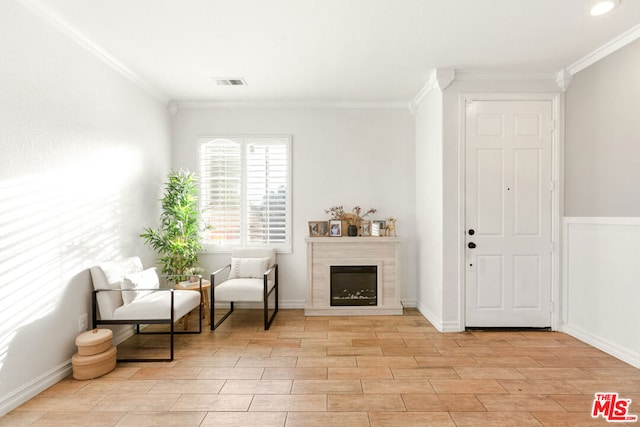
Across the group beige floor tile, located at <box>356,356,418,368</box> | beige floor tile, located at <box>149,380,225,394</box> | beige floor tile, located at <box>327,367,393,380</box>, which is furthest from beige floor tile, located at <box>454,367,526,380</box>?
beige floor tile, located at <box>149,380,225,394</box>

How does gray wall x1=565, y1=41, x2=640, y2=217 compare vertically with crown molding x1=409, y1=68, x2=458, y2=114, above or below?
below

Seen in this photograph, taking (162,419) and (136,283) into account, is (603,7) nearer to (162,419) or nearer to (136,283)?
(162,419)

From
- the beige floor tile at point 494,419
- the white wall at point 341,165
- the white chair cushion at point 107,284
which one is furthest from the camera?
the white wall at point 341,165

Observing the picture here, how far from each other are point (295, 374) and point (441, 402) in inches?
45.9

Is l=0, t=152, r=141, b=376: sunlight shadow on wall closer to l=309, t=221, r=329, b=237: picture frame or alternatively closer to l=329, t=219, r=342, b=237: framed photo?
l=309, t=221, r=329, b=237: picture frame

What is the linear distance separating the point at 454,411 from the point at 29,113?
12.2 feet

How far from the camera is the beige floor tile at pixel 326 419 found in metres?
2.27

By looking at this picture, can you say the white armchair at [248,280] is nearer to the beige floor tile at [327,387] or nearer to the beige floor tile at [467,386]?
the beige floor tile at [327,387]

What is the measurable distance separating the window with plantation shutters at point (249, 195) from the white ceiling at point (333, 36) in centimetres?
100

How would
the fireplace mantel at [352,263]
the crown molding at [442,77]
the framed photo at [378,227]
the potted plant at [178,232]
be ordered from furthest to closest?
1. the framed photo at [378,227]
2. the fireplace mantel at [352,263]
3. the potted plant at [178,232]
4. the crown molding at [442,77]

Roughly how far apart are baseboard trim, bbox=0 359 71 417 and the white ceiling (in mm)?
2797

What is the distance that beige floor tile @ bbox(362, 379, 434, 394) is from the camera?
106 inches

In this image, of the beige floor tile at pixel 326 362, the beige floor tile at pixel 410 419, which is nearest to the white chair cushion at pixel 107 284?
→ the beige floor tile at pixel 326 362

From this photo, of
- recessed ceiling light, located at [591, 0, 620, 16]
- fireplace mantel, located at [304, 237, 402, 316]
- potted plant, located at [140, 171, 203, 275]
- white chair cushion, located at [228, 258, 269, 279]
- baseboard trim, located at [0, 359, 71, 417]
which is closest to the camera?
baseboard trim, located at [0, 359, 71, 417]
